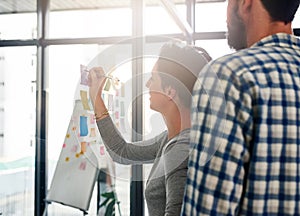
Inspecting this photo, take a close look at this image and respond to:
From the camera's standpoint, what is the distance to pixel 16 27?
363 cm

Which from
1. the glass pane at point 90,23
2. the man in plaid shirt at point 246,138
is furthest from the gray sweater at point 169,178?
the glass pane at point 90,23

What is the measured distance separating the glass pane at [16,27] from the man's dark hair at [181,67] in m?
2.64

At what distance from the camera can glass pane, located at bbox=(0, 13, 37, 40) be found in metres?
3.61

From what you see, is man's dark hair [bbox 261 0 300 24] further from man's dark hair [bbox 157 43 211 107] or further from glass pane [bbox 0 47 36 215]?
glass pane [bbox 0 47 36 215]

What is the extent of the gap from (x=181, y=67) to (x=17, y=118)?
2.78 m

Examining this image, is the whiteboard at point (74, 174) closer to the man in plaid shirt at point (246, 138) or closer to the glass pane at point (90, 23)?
the glass pane at point (90, 23)

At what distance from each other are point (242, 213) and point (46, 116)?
121 inches

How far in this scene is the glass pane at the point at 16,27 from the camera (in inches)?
142

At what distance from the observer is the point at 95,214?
354 cm

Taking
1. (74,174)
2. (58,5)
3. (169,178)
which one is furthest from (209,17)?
(169,178)

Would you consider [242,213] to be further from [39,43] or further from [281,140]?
Result: [39,43]

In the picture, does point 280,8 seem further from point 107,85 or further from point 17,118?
point 17,118

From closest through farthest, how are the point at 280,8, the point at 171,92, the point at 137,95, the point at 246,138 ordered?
the point at 246,138, the point at 280,8, the point at 171,92, the point at 137,95

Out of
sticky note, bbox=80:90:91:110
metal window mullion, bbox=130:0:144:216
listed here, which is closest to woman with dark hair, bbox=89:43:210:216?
sticky note, bbox=80:90:91:110
